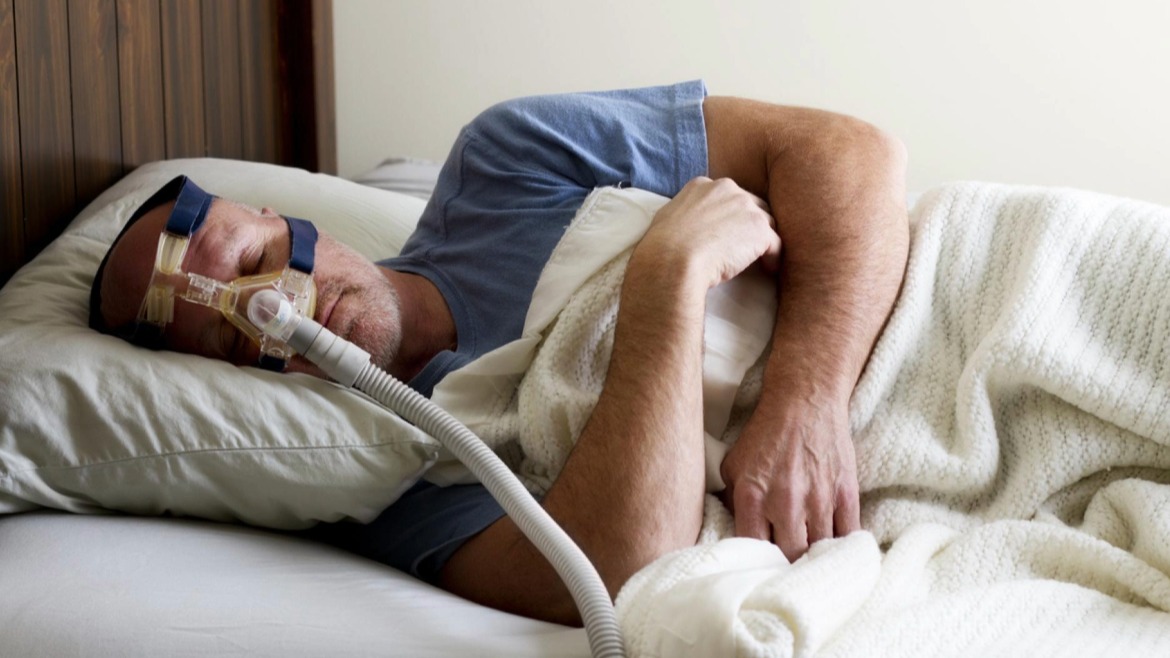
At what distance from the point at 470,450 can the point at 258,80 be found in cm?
145

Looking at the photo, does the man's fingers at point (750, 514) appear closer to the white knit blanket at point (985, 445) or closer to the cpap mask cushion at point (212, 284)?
the white knit blanket at point (985, 445)

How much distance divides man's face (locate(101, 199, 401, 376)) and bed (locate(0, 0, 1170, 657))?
0.25 ft

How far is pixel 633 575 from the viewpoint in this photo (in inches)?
34.9

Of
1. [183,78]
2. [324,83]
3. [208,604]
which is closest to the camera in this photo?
[208,604]

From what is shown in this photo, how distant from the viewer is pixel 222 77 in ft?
6.31

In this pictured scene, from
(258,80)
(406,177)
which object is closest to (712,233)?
(406,177)

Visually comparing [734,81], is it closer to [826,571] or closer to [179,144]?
[179,144]

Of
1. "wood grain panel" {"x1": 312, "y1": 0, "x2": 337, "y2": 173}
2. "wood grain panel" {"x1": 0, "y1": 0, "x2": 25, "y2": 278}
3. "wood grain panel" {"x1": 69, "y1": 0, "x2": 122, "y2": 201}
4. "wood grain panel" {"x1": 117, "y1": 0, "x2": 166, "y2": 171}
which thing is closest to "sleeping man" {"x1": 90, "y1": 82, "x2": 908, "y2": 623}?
"wood grain panel" {"x1": 0, "y1": 0, "x2": 25, "y2": 278}

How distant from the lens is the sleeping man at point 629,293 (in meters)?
0.99

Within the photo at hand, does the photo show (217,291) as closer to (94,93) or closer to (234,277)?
(234,277)

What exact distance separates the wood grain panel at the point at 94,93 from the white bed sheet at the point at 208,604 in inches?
26.6

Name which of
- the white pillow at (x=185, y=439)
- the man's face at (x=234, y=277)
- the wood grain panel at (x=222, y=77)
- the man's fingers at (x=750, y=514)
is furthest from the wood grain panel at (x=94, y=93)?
the man's fingers at (x=750, y=514)

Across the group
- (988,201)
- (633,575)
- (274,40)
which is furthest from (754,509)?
(274,40)

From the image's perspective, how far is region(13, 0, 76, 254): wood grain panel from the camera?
1.33 m
